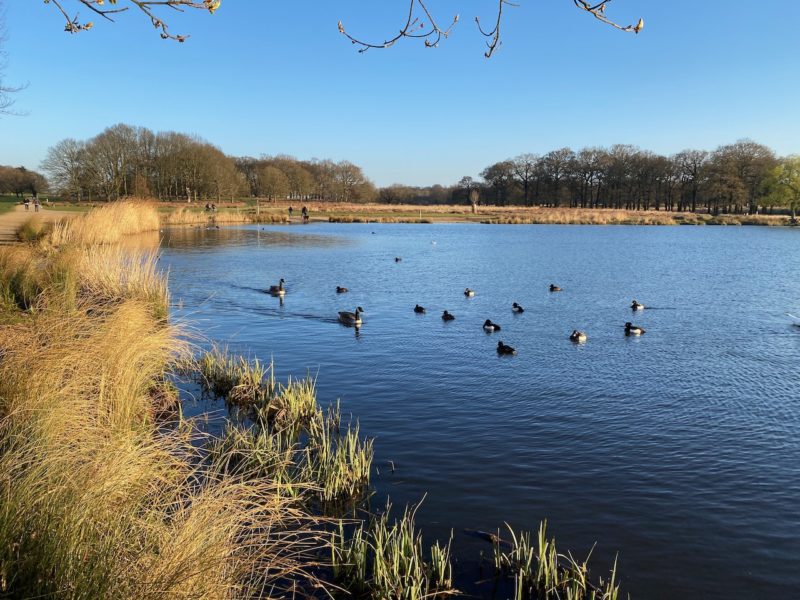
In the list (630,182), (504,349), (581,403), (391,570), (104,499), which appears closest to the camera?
(104,499)

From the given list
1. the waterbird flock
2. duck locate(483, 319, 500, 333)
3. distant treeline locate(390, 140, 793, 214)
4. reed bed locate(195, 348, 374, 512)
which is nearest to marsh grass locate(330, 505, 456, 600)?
reed bed locate(195, 348, 374, 512)

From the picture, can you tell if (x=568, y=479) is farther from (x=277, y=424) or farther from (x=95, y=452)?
(x=95, y=452)

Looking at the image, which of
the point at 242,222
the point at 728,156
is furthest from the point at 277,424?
the point at 728,156

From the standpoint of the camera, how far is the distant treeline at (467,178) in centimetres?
6969

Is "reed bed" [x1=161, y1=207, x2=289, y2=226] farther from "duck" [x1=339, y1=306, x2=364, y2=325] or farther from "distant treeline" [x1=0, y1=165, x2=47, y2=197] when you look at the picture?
"duck" [x1=339, y1=306, x2=364, y2=325]

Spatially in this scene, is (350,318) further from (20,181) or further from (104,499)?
(20,181)

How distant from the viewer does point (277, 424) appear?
24.9 feet

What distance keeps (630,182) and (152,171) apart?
76.2 metres

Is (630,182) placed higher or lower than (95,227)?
higher

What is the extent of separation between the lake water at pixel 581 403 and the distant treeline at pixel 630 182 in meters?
62.2

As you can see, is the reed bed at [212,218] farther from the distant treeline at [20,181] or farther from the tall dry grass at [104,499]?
the tall dry grass at [104,499]

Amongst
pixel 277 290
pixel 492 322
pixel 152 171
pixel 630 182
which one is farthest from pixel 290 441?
pixel 630 182

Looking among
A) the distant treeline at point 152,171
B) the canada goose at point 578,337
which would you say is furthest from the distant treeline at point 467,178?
the canada goose at point 578,337

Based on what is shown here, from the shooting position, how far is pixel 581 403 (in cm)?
950
